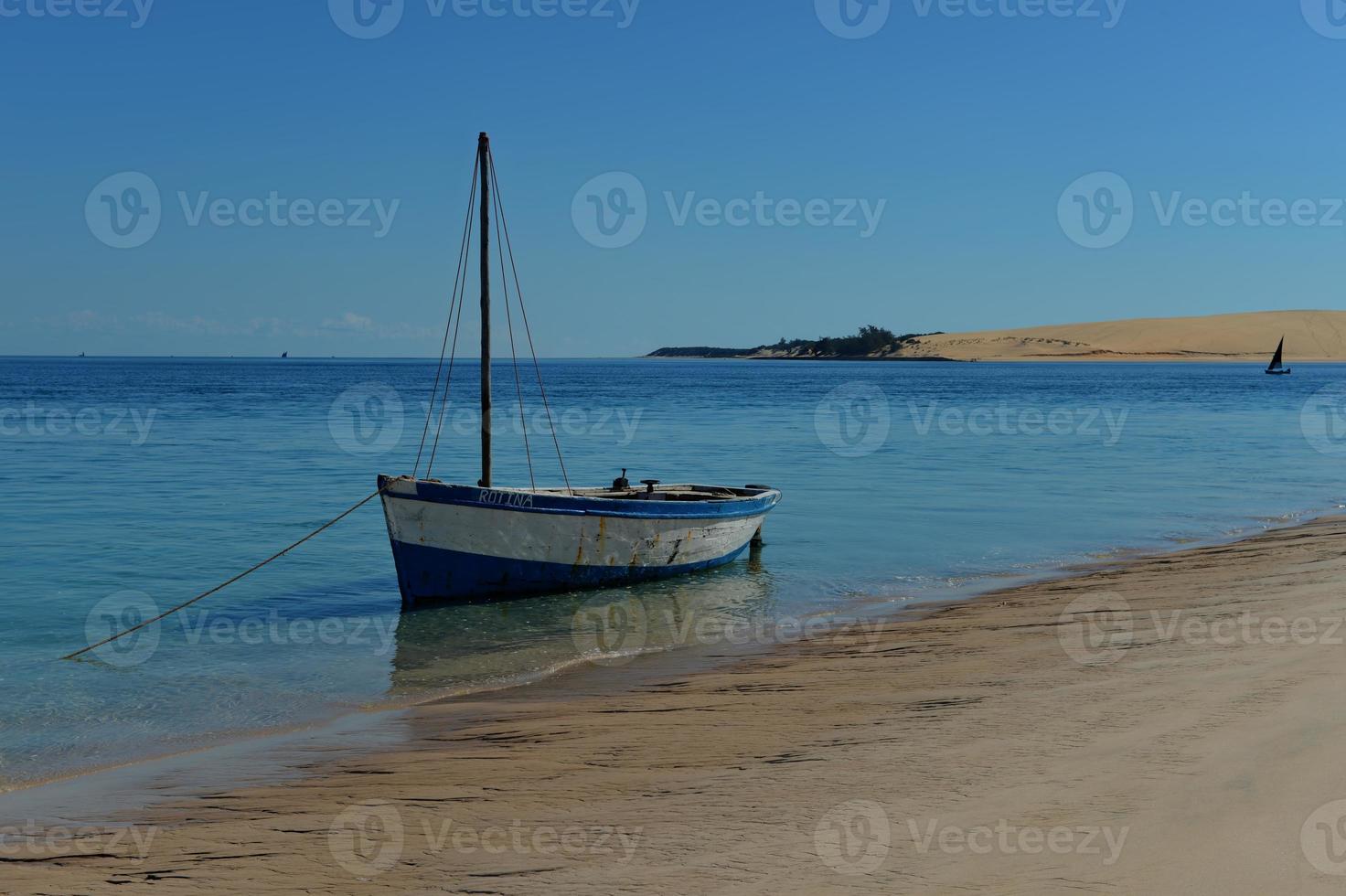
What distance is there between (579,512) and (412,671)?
12.2 feet

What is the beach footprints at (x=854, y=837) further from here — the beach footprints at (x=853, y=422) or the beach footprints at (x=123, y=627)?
the beach footprints at (x=853, y=422)

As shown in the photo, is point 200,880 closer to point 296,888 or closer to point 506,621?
point 296,888

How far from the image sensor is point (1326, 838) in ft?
14.7

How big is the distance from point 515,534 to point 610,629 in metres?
1.96

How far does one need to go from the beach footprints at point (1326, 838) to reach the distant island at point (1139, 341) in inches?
6686

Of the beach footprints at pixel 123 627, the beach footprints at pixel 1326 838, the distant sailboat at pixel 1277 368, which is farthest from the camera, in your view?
the distant sailboat at pixel 1277 368

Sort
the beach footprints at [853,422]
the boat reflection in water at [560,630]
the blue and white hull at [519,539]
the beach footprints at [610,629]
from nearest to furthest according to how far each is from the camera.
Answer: the boat reflection in water at [560,630] → the beach footprints at [610,629] → the blue and white hull at [519,539] → the beach footprints at [853,422]

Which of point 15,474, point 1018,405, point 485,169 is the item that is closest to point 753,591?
point 485,169

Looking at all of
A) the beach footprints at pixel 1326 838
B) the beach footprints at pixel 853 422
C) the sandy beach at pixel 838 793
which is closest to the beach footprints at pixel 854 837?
the sandy beach at pixel 838 793

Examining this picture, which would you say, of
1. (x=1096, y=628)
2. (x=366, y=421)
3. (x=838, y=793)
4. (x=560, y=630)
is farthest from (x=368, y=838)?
(x=366, y=421)

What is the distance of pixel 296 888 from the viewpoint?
4.78 meters

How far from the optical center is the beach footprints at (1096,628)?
27.6 ft

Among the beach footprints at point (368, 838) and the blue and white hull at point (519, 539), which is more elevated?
the blue and white hull at point (519, 539)

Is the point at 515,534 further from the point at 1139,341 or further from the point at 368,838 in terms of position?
the point at 1139,341
